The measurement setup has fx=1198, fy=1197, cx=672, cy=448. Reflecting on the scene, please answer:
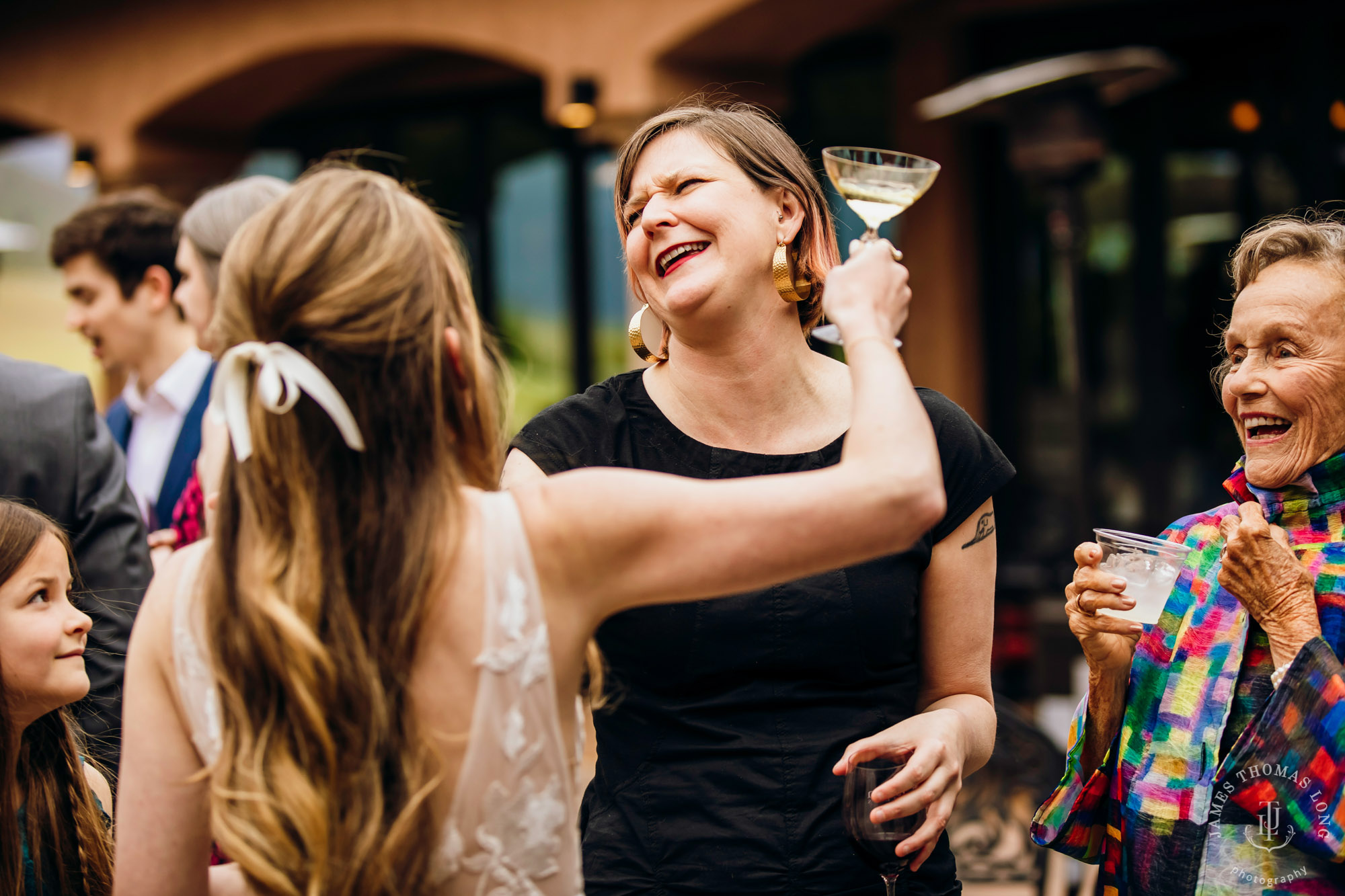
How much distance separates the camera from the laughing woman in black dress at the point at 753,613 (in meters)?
1.83

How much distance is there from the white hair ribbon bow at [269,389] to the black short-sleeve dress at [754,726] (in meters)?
0.68

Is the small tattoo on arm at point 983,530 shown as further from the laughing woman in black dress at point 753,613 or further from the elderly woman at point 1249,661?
the elderly woman at point 1249,661

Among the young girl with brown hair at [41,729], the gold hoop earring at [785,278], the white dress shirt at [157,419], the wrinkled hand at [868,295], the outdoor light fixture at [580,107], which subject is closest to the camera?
the wrinkled hand at [868,295]

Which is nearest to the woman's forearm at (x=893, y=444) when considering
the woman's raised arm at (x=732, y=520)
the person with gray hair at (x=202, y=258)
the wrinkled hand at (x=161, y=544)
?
the woman's raised arm at (x=732, y=520)

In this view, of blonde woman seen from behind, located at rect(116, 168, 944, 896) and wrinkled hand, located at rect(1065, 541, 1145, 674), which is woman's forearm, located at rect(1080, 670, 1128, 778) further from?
blonde woman seen from behind, located at rect(116, 168, 944, 896)

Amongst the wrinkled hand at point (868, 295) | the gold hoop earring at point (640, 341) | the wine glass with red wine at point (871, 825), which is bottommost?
the wine glass with red wine at point (871, 825)

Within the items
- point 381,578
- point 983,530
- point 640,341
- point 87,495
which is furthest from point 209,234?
point 983,530

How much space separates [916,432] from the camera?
4.55 feet

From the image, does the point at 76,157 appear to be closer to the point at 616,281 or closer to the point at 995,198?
the point at 616,281

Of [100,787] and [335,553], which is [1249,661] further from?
[100,787]

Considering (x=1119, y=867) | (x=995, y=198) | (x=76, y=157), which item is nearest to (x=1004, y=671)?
(x=995, y=198)

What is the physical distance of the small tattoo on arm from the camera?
1.99 meters

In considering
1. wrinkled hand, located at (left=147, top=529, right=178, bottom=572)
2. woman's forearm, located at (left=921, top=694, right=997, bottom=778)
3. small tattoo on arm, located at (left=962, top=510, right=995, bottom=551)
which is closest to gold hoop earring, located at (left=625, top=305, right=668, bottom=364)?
small tattoo on arm, located at (left=962, top=510, right=995, bottom=551)

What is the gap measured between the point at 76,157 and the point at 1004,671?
673 cm
